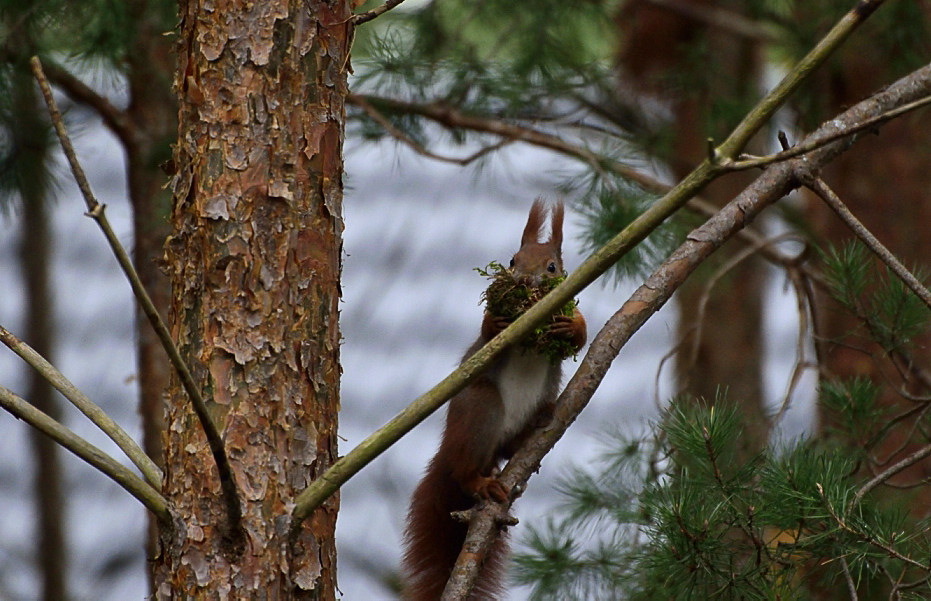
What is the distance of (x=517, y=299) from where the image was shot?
1.86m

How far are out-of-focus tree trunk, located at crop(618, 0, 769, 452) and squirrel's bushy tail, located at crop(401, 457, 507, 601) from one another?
0.55m

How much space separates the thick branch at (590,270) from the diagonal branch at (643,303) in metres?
0.35

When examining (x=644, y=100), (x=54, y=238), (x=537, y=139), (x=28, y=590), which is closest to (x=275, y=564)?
(x=537, y=139)

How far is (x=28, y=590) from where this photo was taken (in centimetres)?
409

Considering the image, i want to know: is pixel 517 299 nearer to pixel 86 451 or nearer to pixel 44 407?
pixel 86 451

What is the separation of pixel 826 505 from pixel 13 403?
3.44 feet

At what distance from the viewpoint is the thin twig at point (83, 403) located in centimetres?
125

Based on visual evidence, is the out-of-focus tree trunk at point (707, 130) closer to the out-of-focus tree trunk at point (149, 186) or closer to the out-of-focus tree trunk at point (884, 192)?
the out-of-focus tree trunk at point (884, 192)

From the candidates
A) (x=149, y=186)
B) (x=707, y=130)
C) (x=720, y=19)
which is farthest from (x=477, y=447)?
(x=720, y=19)

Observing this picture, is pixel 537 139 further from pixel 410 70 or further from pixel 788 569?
pixel 788 569

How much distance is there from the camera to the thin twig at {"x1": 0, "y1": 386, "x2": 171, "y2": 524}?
1.19 meters

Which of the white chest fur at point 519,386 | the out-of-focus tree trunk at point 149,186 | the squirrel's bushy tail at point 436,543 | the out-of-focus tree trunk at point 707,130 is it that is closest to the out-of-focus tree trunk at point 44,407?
the out-of-focus tree trunk at point 149,186

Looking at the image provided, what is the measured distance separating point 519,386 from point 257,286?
80 centimetres

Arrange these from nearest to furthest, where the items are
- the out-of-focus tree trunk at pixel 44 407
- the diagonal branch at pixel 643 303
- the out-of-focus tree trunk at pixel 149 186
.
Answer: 1. the diagonal branch at pixel 643 303
2. the out-of-focus tree trunk at pixel 149 186
3. the out-of-focus tree trunk at pixel 44 407
